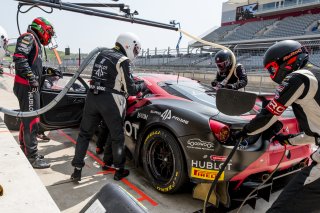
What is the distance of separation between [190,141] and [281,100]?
999 millimetres

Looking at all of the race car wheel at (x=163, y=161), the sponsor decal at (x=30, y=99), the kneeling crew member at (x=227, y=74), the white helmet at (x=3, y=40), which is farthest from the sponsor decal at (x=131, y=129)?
the white helmet at (x=3, y=40)

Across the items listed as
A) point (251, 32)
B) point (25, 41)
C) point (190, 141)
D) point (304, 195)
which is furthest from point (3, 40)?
point (251, 32)

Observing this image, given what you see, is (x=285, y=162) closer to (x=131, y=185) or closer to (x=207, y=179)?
(x=207, y=179)

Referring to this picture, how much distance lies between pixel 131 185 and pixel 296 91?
2.18 m

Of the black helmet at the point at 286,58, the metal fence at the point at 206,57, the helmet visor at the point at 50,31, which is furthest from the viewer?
the metal fence at the point at 206,57

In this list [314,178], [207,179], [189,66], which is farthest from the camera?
[189,66]

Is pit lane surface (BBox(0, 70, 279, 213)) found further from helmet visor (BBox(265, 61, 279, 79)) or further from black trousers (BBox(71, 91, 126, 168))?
helmet visor (BBox(265, 61, 279, 79))

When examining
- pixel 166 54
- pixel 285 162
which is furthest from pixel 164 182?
pixel 166 54

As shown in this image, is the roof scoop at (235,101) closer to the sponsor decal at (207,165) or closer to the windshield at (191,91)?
the sponsor decal at (207,165)

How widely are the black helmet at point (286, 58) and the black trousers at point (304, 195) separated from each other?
29.3 inches

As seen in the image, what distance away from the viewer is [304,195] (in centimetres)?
180

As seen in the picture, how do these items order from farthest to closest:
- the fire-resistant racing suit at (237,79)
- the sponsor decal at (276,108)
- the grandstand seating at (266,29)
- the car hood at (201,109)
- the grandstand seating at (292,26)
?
1. the grandstand seating at (266,29)
2. the grandstand seating at (292,26)
3. the fire-resistant racing suit at (237,79)
4. the car hood at (201,109)
5. the sponsor decal at (276,108)

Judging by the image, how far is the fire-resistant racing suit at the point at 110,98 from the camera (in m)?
3.30

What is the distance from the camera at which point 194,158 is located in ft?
8.64
